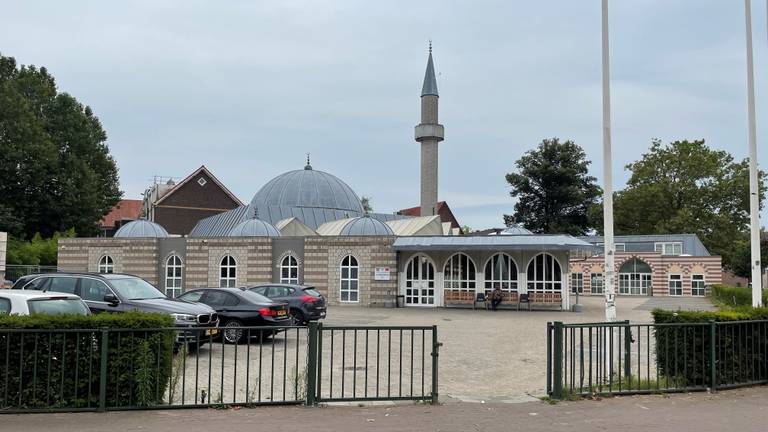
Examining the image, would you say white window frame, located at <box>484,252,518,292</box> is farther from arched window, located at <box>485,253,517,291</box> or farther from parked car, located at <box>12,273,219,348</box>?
parked car, located at <box>12,273,219,348</box>

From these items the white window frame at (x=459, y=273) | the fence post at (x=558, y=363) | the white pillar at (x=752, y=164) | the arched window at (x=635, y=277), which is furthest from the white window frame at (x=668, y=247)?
the fence post at (x=558, y=363)

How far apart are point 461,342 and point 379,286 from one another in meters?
15.2

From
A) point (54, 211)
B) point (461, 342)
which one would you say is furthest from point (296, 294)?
Result: point (54, 211)

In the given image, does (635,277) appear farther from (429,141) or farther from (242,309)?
(242,309)

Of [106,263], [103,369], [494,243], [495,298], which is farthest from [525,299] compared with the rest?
[103,369]

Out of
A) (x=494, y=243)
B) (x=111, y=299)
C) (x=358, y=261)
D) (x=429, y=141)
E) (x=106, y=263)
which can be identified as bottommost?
(x=111, y=299)

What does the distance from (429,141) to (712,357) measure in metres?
42.2

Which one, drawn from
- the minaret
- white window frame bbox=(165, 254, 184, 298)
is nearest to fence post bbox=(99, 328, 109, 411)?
white window frame bbox=(165, 254, 184, 298)

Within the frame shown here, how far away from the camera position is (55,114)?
179ft

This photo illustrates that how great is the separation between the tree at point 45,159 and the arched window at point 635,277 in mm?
42986

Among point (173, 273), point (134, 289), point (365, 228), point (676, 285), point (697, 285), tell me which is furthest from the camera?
point (676, 285)

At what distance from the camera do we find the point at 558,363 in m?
9.50

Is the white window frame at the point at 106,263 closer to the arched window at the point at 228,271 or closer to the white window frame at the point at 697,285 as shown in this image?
the arched window at the point at 228,271

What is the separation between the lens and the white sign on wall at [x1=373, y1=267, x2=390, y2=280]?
108 ft
